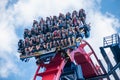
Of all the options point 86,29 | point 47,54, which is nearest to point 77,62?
point 86,29

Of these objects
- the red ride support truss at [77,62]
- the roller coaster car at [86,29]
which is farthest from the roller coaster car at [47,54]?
the roller coaster car at [86,29]

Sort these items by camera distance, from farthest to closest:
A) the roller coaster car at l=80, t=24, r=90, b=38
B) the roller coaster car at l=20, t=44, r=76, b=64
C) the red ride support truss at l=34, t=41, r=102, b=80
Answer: the roller coaster car at l=80, t=24, r=90, b=38 < the roller coaster car at l=20, t=44, r=76, b=64 < the red ride support truss at l=34, t=41, r=102, b=80

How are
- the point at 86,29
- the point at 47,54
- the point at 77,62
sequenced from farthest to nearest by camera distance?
the point at 77,62
the point at 86,29
the point at 47,54

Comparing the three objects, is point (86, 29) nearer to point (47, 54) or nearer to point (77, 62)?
point (77, 62)

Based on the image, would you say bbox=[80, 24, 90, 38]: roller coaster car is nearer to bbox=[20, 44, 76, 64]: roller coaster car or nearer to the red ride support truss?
the red ride support truss

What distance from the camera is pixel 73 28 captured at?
26.4 m

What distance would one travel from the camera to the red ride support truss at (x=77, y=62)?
74.8 ft

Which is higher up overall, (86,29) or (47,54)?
(86,29)

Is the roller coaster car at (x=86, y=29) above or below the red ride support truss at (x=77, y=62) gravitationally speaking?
above

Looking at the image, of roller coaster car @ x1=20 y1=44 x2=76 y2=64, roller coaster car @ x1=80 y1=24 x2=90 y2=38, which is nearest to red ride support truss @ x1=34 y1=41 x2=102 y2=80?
roller coaster car @ x1=20 y1=44 x2=76 y2=64

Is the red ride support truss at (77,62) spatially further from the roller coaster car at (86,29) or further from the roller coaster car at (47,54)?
the roller coaster car at (86,29)

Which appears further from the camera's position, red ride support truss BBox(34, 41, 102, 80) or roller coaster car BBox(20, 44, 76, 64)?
roller coaster car BBox(20, 44, 76, 64)

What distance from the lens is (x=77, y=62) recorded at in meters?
29.7

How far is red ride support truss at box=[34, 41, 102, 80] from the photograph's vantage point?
2281 cm
